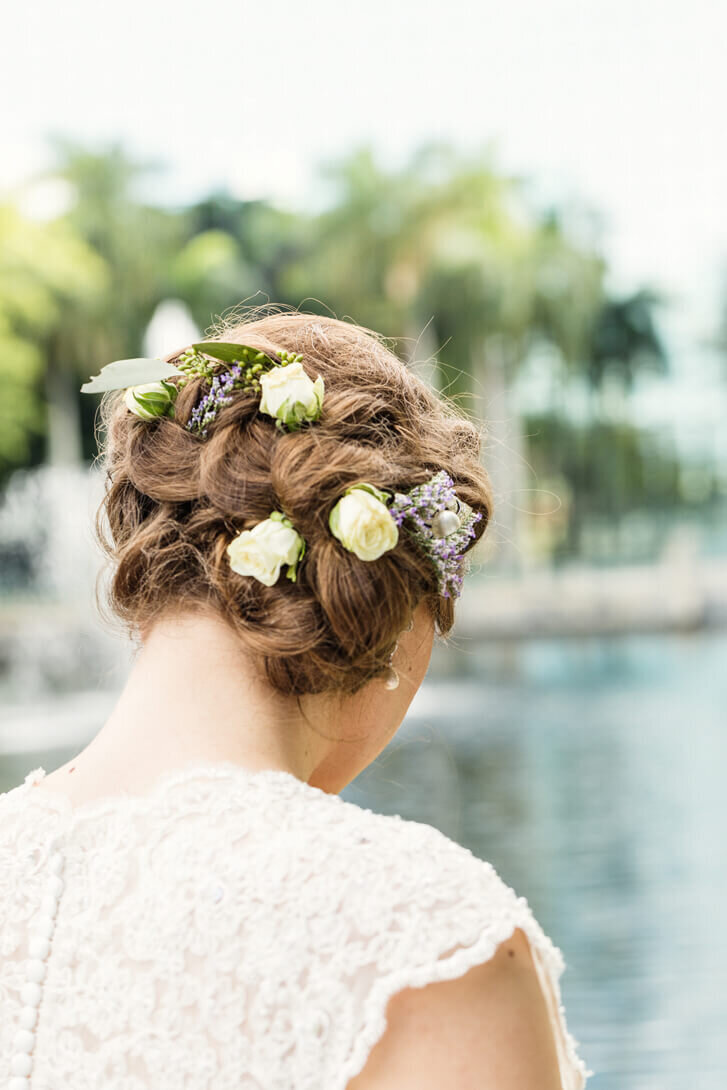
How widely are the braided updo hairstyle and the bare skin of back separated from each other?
1.04ft

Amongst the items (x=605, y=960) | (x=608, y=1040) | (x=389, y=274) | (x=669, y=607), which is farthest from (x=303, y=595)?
(x=389, y=274)

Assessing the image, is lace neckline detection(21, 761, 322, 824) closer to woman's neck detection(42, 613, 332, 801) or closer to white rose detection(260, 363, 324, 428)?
woman's neck detection(42, 613, 332, 801)

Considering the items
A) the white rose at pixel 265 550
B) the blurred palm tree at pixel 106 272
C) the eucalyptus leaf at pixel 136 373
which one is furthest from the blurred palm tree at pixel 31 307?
the white rose at pixel 265 550

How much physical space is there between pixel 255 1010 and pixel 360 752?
0.40 m

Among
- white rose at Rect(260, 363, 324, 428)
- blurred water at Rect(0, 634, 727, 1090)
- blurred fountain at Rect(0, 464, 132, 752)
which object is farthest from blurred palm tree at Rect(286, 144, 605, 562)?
white rose at Rect(260, 363, 324, 428)

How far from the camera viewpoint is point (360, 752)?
1.43m

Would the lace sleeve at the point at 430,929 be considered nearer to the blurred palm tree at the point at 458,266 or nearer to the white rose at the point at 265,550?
the white rose at the point at 265,550

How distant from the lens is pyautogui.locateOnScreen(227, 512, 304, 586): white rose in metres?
1.23

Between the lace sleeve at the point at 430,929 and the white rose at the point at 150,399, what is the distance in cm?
51

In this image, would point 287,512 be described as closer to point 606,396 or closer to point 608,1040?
point 608,1040

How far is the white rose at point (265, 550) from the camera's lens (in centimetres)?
123

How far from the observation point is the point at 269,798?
1.15 meters

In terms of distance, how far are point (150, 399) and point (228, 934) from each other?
54cm

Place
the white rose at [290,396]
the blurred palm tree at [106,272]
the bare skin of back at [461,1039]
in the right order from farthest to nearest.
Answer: the blurred palm tree at [106,272]
the white rose at [290,396]
the bare skin of back at [461,1039]
